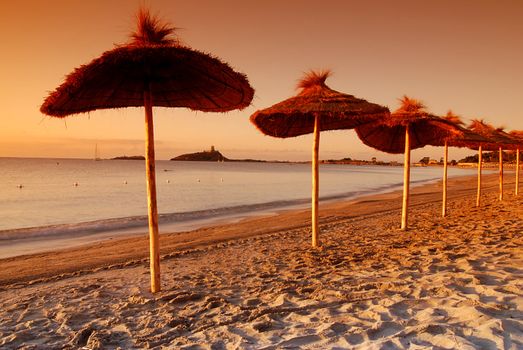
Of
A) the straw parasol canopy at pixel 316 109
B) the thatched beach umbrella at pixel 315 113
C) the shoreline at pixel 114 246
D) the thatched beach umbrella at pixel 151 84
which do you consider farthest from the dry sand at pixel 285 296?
the straw parasol canopy at pixel 316 109

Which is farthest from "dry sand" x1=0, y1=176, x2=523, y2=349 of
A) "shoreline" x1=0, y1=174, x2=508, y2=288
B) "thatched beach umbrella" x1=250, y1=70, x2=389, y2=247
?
"thatched beach umbrella" x1=250, y1=70, x2=389, y2=247

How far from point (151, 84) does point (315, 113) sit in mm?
3005

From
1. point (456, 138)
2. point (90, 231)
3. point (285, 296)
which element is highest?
point (456, 138)

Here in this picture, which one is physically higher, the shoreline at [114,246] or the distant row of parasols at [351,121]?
the distant row of parasols at [351,121]

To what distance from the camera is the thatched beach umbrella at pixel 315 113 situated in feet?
20.5

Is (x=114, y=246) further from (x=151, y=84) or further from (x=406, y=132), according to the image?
(x=406, y=132)

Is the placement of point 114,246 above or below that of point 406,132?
below

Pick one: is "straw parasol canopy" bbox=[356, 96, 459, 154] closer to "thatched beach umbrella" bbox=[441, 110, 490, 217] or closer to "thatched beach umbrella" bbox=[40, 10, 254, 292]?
"thatched beach umbrella" bbox=[441, 110, 490, 217]

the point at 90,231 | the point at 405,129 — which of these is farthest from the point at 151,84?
the point at 90,231

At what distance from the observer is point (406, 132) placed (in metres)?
9.13

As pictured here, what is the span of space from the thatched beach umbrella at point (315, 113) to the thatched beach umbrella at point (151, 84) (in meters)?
1.51

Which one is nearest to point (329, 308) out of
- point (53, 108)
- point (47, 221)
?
point (53, 108)

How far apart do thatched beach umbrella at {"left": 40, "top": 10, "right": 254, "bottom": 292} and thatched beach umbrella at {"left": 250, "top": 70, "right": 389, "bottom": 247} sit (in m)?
1.51

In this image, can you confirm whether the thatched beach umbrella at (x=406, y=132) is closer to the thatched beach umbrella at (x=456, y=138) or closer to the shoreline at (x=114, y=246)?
the thatched beach umbrella at (x=456, y=138)
